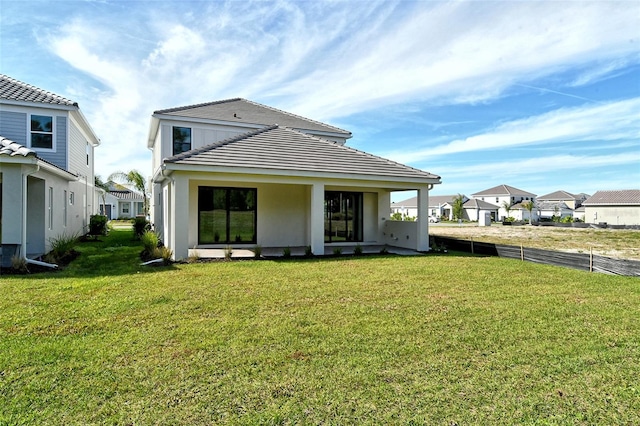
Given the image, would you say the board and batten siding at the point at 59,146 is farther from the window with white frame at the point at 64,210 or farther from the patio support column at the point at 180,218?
the patio support column at the point at 180,218

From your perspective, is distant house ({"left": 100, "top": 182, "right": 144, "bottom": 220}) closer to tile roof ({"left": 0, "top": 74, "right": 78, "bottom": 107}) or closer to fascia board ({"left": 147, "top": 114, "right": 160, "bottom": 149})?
fascia board ({"left": 147, "top": 114, "right": 160, "bottom": 149})

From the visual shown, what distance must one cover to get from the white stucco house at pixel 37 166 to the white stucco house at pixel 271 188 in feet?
11.5

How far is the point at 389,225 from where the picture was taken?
15680 mm

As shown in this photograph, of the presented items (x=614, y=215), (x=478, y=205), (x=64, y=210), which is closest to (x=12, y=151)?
(x=64, y=210)

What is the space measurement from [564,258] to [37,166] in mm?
15411

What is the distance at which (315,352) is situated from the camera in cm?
405

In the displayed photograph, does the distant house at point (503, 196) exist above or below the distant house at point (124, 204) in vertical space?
above

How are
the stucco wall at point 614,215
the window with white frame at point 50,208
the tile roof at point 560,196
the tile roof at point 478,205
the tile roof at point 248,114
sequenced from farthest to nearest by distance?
1. the tile roof at point 560,196
2. the tile roof at point 478,205
3. the stucco wall at point 614,215
4. the tile roof at point 248,114
5. the window with white frame at point 50,208

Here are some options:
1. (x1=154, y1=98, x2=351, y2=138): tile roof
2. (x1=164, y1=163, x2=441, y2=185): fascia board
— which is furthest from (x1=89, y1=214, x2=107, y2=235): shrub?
(x1=164, y1=163, x2=441, y2=185): fascia board

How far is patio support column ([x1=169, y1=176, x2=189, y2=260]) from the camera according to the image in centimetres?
1044

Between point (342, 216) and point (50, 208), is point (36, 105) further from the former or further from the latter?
point (342, 216)

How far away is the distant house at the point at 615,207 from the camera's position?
43.2 metres

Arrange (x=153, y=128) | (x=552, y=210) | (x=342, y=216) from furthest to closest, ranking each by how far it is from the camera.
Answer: (x=552, y=210) < (x=153, y=128) < (x=342, y=216)

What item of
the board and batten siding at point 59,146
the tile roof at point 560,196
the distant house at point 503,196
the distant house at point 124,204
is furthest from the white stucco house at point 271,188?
the tile roof at point 560,196
